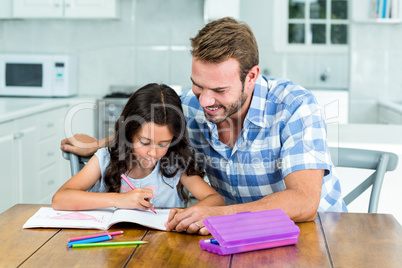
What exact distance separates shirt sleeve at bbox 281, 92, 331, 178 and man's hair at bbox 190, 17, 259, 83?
19 cm

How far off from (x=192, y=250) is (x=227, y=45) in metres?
0.69

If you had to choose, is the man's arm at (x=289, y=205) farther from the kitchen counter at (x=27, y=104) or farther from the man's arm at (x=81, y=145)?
the kitchen counter at (x=27, y=104)

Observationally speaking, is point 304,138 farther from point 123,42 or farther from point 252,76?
point 123,42

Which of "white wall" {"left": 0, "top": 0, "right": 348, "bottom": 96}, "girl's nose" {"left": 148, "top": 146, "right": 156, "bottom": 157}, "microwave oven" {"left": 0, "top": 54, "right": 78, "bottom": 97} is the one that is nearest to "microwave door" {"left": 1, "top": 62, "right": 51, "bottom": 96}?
"microwave oven" {"left": 0, "top": 54, "right": 78, "bottom": 97}

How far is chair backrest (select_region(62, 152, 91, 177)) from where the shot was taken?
1.86m

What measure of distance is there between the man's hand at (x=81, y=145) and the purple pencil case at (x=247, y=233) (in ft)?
2.57

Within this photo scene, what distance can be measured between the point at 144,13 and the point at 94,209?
342cm

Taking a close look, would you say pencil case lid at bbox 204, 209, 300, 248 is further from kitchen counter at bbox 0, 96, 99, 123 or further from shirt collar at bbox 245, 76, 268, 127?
kitchen counter at bbox 0, 96, 99, 123

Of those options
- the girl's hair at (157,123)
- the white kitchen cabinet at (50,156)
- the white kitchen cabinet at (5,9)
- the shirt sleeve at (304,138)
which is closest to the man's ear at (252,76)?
the shirt sleeve at (304,138)

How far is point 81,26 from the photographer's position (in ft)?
15.4

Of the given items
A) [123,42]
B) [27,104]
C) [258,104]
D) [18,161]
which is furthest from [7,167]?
[258,104]

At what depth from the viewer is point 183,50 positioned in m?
4.70

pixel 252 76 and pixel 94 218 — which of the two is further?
pixel 252 76

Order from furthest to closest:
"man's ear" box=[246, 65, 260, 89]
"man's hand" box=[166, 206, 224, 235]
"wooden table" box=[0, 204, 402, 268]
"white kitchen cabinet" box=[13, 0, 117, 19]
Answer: "white kitchen cabinet" box=[13, 0, 117, 19] < "man's ear" box=[246, 65, 260, 89] < "man's hand" box=[166, 206, 224, 235] < "wooden table" box=[0, 204, 402, 268]
